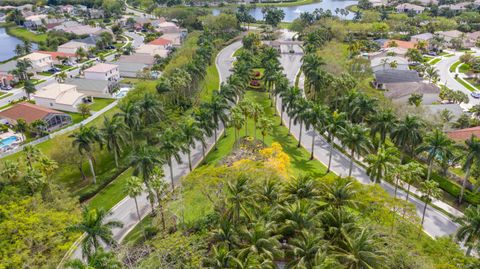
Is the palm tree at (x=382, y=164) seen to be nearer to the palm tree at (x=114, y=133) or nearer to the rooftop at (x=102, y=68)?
the palm tree at (x=114, y=133)

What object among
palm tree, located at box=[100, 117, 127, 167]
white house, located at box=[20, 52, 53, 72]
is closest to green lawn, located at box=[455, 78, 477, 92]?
palm tree, located at box=[100, 117, 127, 167]

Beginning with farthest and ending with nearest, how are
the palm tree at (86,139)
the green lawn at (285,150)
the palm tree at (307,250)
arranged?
the green lawn at (285,150) < the palm tree at (86,139) < the palm tree at (307,250)

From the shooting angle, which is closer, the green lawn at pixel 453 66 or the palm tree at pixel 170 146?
the palm tree at pixel 170 146

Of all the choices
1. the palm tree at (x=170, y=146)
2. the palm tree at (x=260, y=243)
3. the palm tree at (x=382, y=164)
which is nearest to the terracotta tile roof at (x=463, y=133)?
the palm tree at (x=382, y=164)

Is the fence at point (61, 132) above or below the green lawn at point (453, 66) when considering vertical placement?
below

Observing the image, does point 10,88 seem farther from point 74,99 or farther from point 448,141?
point 448,141

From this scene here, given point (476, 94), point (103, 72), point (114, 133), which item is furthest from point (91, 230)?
point (476, 94)
